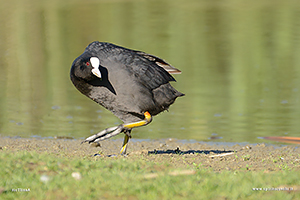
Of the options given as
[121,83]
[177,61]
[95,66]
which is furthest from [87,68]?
[177,61]

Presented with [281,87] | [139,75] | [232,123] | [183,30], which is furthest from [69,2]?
[139,75]

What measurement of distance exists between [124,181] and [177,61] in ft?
47.3

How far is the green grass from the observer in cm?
500

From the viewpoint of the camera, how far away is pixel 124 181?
5.32m

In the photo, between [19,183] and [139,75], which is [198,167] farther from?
[19,183]

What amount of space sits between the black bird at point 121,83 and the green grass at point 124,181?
1206 mm

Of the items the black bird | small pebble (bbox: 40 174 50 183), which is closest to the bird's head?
the black bird

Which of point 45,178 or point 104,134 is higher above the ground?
point 45,178

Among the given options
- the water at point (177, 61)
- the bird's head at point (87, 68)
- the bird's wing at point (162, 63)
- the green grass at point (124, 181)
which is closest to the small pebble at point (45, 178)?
the green grass at point (124, 181)

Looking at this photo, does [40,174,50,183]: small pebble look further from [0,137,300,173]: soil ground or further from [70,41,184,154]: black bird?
[70,41,184,154]: black bird

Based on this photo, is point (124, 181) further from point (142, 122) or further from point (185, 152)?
point (185, 152)

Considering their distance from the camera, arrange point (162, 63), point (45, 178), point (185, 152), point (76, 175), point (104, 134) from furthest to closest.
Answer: point (185, 152)
point (162, 63)
point (104, 134)
point (76, 175)
point (45, 178)

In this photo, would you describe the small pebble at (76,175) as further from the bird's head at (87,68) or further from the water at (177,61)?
the water at (177,61)

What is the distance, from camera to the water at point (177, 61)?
1091 centimetres
